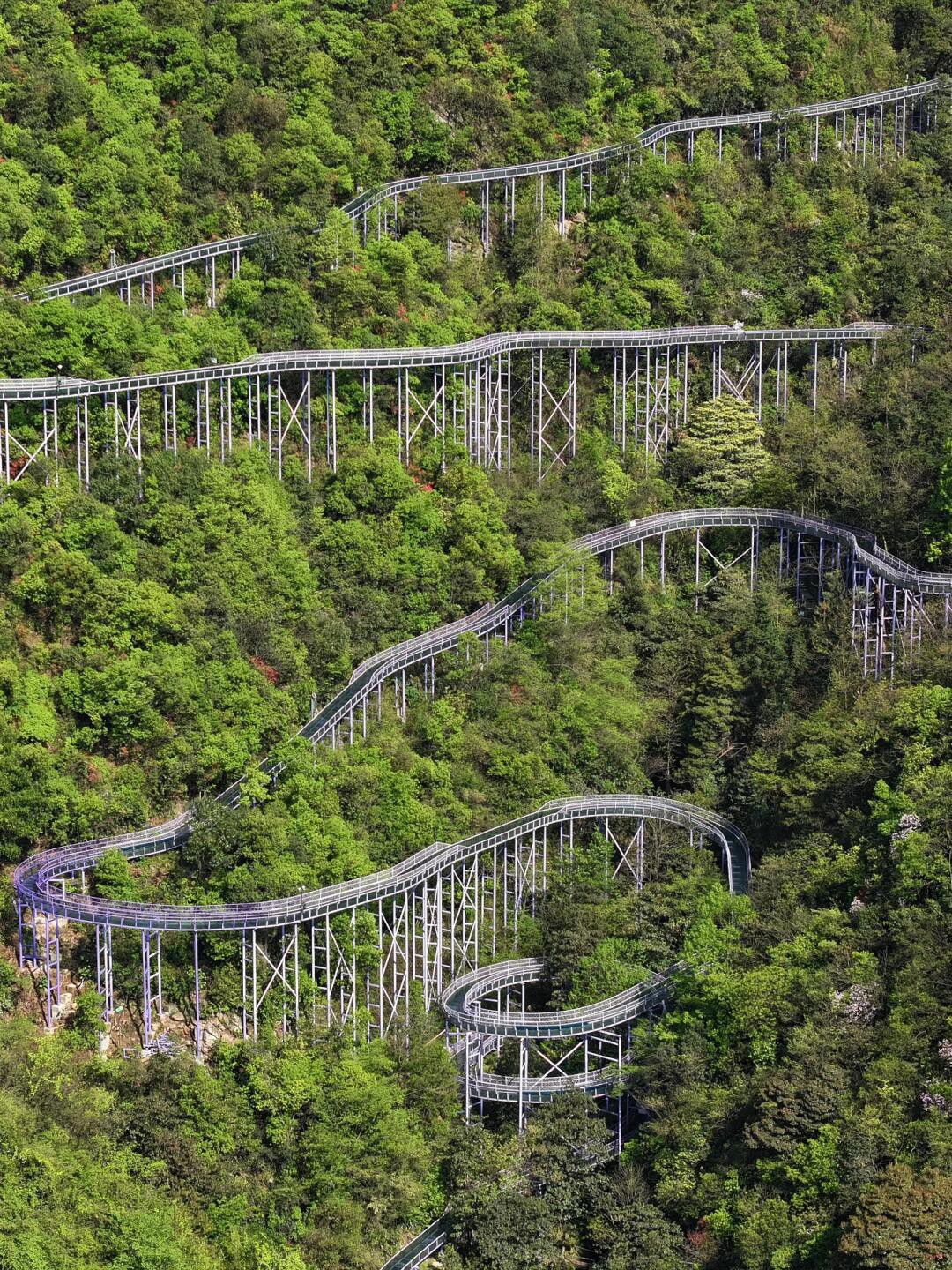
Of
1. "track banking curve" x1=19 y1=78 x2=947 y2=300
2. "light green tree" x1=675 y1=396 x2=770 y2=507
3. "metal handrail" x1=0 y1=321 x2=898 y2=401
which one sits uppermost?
"track banking curve" x1=19 y1=78 x2=947 y2=300

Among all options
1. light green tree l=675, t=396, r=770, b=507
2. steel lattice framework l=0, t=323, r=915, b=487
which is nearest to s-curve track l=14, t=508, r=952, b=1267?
light green tree l=675, t=396, r=770, b=507

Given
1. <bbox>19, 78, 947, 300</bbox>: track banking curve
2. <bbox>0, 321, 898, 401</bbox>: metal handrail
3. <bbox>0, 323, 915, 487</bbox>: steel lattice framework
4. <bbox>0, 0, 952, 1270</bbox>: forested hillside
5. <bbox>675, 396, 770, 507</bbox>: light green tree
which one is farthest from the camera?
<bbox>675, 396, 770, 507</bbox>: light green tree

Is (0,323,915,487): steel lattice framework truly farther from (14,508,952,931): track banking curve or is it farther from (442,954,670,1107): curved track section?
(442,954,670,1107): curved track section

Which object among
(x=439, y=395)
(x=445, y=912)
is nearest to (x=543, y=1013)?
(x=445, y=912)

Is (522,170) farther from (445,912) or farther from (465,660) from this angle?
(445,912)

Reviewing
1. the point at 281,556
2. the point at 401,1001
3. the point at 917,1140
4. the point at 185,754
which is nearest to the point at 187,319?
the point at 281,556

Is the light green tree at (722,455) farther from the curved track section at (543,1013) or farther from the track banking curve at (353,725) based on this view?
the curved track section at (543,1013)

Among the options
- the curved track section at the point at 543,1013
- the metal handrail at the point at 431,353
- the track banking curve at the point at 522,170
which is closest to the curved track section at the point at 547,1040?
the curved track section at the point at 543,1013
